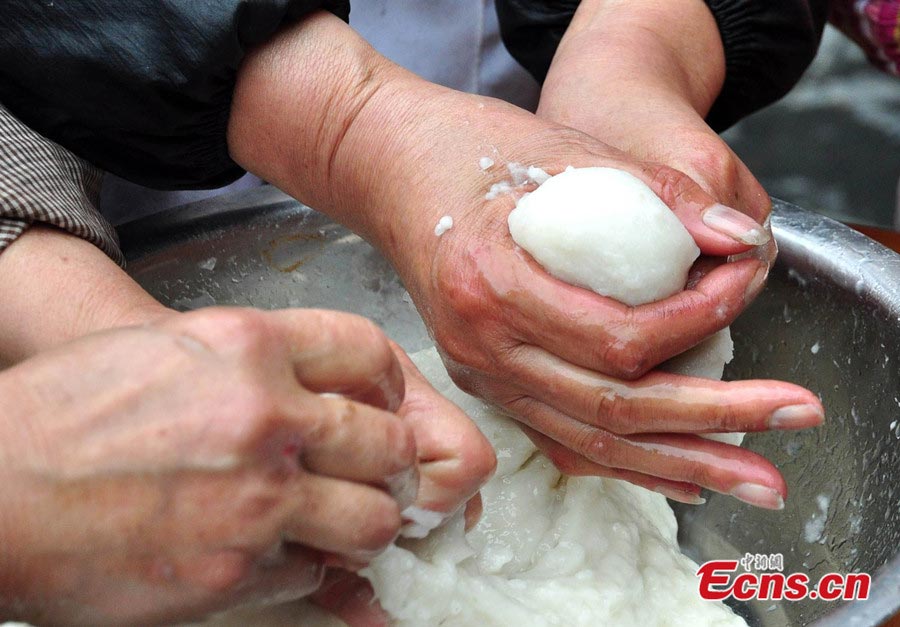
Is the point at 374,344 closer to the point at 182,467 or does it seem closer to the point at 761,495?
the point at 182,467

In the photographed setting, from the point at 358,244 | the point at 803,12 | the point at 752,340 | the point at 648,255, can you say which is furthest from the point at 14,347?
the point at 803,12

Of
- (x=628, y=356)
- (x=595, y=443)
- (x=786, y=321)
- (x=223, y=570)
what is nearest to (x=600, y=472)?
(x=595, y=443)

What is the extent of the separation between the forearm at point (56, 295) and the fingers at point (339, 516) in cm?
27

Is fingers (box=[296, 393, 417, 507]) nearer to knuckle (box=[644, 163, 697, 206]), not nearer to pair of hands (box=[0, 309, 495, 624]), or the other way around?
pair of hands (box=[0, 309, 495, 624])

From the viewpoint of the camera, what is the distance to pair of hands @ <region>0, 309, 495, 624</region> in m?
0.38

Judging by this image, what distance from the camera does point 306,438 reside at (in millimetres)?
409

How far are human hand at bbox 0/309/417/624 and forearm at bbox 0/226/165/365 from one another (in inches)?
9.5

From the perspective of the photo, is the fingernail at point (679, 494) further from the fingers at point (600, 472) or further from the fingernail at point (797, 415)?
the fingernail at point (797, 415)

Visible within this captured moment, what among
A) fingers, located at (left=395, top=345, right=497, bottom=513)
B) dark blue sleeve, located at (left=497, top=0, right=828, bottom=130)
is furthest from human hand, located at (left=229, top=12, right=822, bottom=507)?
dark blue sleeve, located at (left=497, top=0, right=828, bottom=130)

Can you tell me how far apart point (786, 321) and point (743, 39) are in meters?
0.33

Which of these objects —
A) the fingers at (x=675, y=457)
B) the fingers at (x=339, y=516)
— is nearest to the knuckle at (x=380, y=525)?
the fingers at (x=339, y=516)

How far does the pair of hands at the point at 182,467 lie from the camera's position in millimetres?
376

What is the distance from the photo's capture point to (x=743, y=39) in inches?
37.7

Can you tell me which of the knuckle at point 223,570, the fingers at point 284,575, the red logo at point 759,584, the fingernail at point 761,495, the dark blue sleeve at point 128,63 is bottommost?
the red logo at point 759,584
